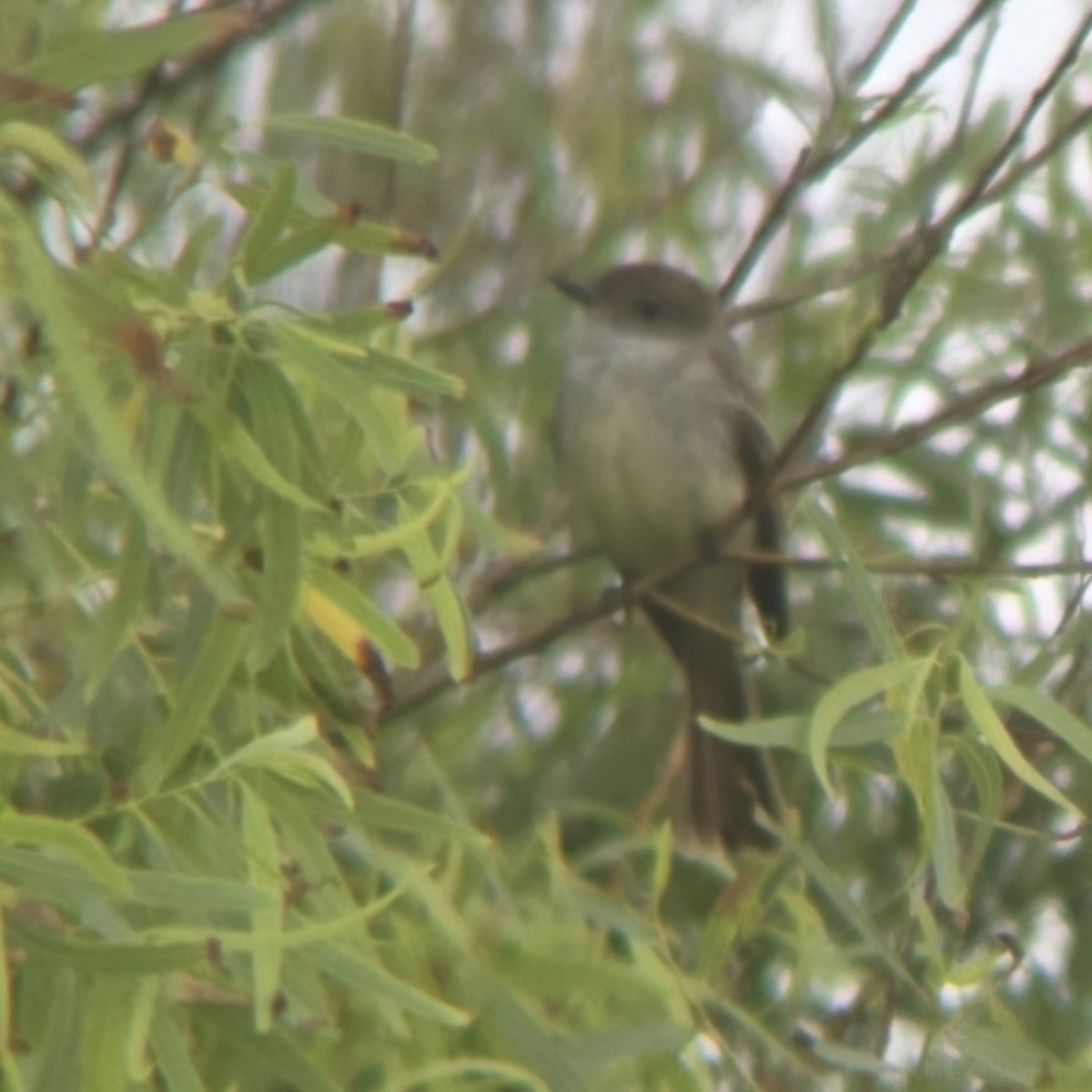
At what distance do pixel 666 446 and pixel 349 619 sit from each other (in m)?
1.97

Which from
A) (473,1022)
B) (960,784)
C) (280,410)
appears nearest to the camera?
(280,410)

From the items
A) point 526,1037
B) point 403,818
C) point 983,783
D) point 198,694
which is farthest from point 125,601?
point 983,783

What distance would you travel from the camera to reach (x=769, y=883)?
2.27 metres

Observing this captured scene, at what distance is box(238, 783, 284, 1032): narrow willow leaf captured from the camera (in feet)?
4.85

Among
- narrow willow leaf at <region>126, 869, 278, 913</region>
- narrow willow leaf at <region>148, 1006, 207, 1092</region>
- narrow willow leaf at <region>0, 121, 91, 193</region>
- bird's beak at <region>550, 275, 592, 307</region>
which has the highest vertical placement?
narrow willow leaf at <region>0, 121, 91, 193</region>

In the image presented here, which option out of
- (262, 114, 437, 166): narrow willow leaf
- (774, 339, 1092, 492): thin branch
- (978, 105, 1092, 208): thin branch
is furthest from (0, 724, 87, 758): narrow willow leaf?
(978, 105, 1092, 208): thin branch

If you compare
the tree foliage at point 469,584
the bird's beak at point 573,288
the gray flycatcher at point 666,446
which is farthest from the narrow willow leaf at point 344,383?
the gray flycatcher at point 666,446

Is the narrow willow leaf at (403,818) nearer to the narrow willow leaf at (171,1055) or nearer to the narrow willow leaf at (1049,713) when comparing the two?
the narrow willow leaf at (171,1055)

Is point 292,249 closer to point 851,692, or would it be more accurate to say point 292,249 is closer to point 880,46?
point 851,692

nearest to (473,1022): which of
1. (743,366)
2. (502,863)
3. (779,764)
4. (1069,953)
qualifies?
(502,863)

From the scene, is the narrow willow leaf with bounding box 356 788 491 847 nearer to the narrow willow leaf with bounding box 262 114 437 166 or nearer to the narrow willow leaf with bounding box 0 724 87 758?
the narrow willow leaf with bounding box 0 724 87 758

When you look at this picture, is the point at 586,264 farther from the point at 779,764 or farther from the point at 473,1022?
the point at 473,1022

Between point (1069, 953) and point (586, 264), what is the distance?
1232mm

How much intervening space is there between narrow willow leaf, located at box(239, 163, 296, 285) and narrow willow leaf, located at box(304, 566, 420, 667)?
23cm
